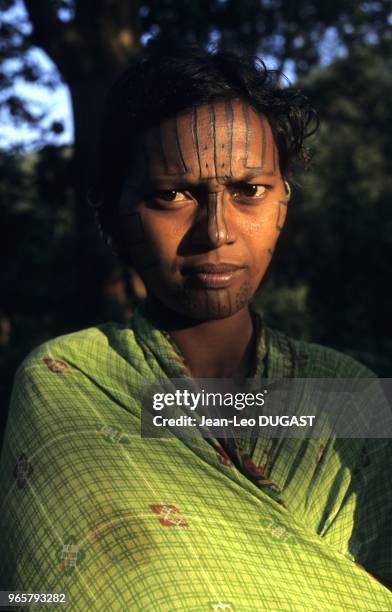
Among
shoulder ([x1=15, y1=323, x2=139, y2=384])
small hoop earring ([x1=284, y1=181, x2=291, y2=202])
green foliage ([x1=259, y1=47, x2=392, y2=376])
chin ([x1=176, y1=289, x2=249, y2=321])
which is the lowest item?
green foliage ([x1=259, y1=47, x2=392, y2=376])

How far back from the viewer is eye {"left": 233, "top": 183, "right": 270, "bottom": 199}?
1.91 meters

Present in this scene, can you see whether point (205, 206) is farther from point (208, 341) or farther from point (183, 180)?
point (208, 341)

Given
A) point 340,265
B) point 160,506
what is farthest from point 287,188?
point 340,265

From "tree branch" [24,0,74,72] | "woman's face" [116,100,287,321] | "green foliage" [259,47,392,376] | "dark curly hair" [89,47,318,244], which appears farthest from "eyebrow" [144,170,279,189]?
"green foliage" [259,47,392,376]

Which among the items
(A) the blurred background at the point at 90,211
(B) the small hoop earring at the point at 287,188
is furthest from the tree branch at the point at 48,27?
(B) the small hoop earring at the point at 287,188

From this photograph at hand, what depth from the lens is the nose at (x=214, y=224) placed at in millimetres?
1829

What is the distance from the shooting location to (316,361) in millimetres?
2137

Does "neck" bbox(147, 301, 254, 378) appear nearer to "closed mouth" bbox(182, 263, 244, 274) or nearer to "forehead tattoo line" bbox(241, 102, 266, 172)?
"closed mouth" bbox(182, 263, 244, 274)

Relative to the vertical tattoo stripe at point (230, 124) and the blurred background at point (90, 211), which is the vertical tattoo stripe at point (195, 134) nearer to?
the vertical tattoo stripe at point (230, 124)

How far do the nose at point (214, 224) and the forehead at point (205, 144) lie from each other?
0.20ft

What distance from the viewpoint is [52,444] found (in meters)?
1.85

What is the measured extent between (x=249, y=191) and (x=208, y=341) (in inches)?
17.0

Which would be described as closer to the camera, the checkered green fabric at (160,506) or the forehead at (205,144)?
the checkered green fabric at (160,506)

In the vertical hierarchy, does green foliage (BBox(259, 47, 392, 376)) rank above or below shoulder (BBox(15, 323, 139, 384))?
below
